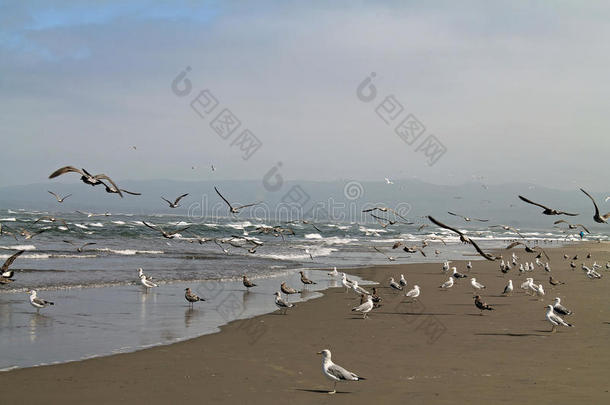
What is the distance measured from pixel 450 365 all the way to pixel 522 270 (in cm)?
2040

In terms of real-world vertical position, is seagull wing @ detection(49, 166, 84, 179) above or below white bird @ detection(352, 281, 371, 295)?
above

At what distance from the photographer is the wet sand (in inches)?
333

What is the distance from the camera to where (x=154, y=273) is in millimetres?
26031

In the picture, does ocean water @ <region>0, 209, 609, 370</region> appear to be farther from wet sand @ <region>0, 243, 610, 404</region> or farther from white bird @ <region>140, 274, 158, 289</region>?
wet sand @ <region>0, 243, 610, 404</region>

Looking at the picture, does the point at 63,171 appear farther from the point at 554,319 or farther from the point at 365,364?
the point at 554,319

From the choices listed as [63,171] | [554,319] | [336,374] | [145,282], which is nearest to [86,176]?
[63,171]

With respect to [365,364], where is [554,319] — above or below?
above

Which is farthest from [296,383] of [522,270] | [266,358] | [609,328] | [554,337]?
[522,270]

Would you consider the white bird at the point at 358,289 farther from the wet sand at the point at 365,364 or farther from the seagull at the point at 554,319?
the seagull at the point at 554,319

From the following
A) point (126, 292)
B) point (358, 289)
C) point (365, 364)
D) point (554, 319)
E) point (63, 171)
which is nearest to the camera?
point (63, 171)

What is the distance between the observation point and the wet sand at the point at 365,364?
333 inches

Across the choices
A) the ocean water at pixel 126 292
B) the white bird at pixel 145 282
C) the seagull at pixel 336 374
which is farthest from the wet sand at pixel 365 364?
the white bird at pixel 145 282

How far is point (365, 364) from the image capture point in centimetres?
1027

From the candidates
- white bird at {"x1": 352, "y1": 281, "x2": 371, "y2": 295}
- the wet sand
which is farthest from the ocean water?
white bird at {"x1": 352, "y1": 281, "x2": 371, "y2": 295}
